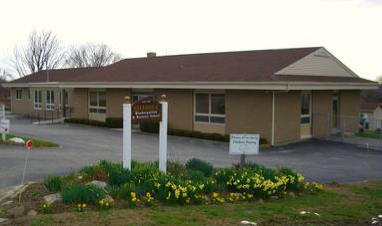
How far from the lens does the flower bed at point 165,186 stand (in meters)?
7.81

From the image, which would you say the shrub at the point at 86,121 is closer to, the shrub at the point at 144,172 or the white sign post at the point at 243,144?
the shrub at the point at 144,172

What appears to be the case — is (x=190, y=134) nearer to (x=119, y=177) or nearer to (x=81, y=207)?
(x=119, y=177)

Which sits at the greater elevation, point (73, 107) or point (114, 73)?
point (114, 73)

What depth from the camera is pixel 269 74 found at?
2231cm

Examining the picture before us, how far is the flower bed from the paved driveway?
280 centimetres

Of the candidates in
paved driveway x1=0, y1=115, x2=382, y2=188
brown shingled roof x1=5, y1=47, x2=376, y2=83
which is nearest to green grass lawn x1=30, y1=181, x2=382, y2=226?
paved driveway x1=0, y1=115, x2=382, y2=188

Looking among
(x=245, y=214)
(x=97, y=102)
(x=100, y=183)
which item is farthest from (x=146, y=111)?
(x=97, y=102)

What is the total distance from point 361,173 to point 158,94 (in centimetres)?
1523

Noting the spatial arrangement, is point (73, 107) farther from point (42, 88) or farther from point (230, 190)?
point (230, 190)

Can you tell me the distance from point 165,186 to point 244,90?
15.2m

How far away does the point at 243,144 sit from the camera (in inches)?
394

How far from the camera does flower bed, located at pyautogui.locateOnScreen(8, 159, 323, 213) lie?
781cm

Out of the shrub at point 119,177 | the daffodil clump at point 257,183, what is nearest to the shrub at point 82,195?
the shrub at point 119,177

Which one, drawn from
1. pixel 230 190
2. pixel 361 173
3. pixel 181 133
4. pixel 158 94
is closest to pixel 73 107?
pixel 158 94
